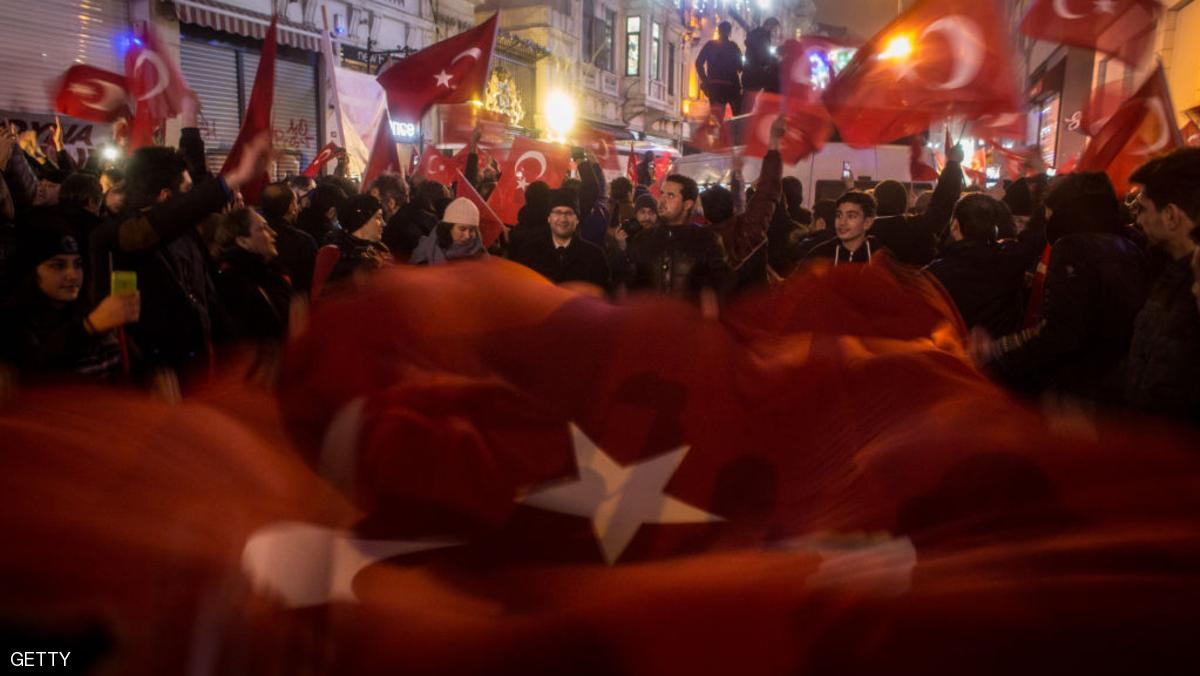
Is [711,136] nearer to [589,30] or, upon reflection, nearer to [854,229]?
[854,229]

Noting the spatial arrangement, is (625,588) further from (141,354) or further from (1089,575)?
(141,354)

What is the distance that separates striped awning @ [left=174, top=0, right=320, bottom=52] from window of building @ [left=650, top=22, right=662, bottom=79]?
85.5ft

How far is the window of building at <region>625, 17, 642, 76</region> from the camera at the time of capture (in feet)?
138

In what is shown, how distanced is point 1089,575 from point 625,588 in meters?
1.09

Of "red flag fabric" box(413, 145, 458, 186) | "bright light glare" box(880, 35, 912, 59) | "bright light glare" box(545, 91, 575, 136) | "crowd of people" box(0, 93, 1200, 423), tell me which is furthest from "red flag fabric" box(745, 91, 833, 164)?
"bright light glare" box(545, 91, 575, 136)

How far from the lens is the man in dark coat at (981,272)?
4.87m

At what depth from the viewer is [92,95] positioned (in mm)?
9484

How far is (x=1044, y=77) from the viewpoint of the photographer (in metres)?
25.8

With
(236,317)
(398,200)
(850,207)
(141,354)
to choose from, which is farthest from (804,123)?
(141,354)

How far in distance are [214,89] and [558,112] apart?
17282mm

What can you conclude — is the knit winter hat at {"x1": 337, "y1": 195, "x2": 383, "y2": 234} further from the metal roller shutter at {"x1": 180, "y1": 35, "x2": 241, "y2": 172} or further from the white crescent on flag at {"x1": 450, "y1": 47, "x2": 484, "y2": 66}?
the metal roller shutter at {"x1": 180, "y1": 35, "x2": 241, "y2": 172}

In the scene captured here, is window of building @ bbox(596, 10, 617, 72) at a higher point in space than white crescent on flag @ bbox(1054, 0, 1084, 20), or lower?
higher

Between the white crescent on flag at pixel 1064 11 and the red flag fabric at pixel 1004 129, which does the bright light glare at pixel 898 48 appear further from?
the red flag fabric at pixel 1004 129

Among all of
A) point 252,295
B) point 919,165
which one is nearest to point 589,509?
point 252,295
